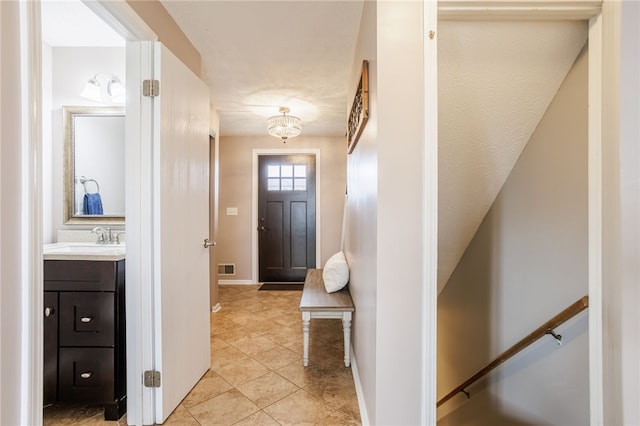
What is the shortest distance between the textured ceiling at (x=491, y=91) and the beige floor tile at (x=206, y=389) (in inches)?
76.3

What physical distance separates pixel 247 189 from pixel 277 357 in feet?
8.92

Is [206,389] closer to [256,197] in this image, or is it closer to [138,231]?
[138,231]

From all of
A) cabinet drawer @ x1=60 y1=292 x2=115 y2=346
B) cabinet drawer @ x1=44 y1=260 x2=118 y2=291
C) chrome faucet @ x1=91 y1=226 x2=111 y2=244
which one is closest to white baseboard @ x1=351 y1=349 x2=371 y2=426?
cabinet drawer @ x1=60 y1=292 x2=115 y2=346

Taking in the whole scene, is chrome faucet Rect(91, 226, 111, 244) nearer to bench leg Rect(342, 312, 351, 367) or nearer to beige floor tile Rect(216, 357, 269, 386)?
beige floor tile Rect(216, 357, 269, 386)

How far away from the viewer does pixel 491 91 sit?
54.2 inches

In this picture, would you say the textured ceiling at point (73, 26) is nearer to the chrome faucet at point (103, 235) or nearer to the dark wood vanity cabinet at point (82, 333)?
the chrome faucet at point (103, 235)

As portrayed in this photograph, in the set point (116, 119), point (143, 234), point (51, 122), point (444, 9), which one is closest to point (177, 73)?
point (116, 119)

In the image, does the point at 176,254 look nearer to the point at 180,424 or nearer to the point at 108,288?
the point at 108,288

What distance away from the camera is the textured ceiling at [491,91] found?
1.22 m

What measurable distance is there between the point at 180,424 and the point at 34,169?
1517 mm

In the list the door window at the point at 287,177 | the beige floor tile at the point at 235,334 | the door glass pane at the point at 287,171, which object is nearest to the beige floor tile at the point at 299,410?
the beige floor tile at the point at 235,334

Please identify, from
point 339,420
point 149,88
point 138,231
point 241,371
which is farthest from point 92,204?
point 339,420

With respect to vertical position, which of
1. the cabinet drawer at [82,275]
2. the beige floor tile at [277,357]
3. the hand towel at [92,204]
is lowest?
the beige floor tile at [277,357]

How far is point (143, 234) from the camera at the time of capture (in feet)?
4.79
